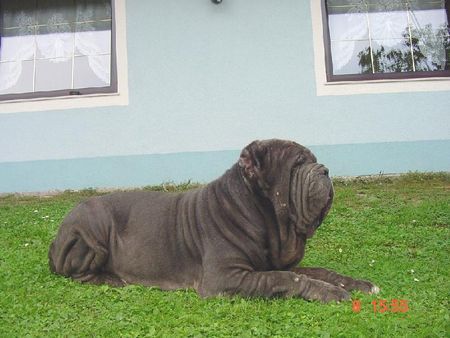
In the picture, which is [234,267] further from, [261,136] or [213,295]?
[261,136]

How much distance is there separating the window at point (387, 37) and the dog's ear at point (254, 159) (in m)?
6.70

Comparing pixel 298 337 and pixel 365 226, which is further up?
pixel 365 226

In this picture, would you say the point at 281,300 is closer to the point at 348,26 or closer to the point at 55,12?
the point at 348,26

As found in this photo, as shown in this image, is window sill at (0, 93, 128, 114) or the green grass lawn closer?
the green grass lawn

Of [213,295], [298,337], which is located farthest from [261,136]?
[298,337]

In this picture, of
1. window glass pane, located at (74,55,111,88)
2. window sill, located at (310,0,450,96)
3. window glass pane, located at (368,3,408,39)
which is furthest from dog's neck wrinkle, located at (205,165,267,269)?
window glass pane, located at (368,3,408,39)

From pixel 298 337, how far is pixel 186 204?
1.81 metres

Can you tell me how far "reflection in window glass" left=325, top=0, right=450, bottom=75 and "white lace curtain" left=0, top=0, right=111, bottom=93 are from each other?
181 inches

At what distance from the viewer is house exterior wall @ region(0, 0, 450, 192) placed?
1035cm

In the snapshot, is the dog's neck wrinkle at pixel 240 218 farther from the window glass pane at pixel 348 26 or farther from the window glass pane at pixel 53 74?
the window glass pane at pixel 53 74

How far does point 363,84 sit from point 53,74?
6170mm

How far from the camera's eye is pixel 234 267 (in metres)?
4.36

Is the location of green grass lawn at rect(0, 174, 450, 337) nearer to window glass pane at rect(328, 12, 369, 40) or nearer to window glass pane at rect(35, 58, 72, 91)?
window glass pane at rect(35, 58, 72, 91)

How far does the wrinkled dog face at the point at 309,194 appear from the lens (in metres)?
4.14
